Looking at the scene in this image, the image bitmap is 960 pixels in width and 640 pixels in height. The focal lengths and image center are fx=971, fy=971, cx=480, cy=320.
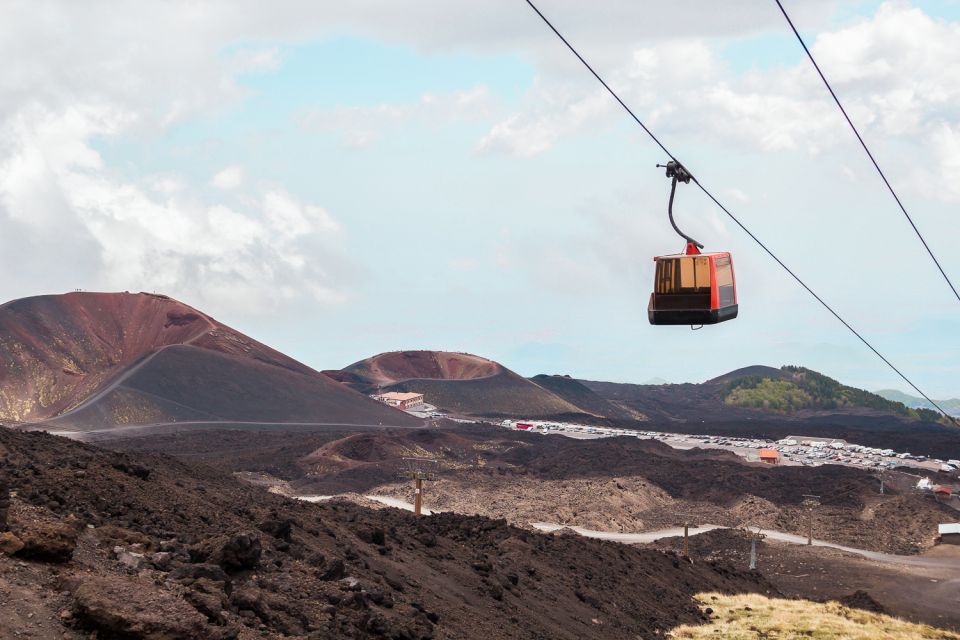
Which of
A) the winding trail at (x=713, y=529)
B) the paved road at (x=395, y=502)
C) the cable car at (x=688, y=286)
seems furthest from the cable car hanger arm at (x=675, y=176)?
the paved road at (x=395, y=502)

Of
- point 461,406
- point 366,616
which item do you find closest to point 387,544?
point 366,616

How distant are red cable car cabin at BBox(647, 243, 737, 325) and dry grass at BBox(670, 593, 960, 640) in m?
13.1

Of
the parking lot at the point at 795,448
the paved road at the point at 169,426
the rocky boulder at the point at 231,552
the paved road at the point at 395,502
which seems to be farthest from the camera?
the parking lot at the point at 795,448

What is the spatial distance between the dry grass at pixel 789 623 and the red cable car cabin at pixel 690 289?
1314 cm

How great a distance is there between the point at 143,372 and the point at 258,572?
128m

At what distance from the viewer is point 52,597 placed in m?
12.3

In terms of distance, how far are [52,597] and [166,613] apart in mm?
1439

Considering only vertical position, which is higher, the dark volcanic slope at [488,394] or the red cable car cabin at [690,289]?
the dark volcanic slope at [488,394]

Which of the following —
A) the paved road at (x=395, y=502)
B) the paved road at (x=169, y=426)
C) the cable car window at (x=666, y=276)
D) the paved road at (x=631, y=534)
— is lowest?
the paved road at (x=631, y=534)

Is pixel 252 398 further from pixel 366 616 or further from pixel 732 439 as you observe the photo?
pixel 366 616

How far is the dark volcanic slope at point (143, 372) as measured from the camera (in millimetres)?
129375

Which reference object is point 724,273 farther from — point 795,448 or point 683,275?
point 795,448

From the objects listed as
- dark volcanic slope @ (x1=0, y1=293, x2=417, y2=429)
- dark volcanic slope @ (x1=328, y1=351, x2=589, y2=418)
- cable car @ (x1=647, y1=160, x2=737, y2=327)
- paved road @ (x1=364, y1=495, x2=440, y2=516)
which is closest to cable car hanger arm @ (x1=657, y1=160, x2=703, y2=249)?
cable car @ (x1=647, y1=160, x2=737, y2=327)

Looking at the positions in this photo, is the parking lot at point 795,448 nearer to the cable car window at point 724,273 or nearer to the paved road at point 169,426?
the paved road at point 169,426
